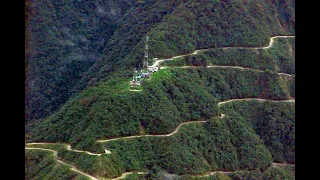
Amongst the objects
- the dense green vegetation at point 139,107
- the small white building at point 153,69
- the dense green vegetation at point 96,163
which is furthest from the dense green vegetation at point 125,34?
the dense green vegetation at point 96,163

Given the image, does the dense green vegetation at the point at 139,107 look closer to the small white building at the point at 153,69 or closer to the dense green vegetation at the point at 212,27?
the small white building at the point at 153,69

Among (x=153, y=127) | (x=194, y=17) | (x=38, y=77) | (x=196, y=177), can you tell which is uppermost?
(x=194, y=17)

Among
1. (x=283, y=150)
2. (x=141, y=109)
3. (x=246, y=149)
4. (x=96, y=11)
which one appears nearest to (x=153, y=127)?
(x=141, y=109)

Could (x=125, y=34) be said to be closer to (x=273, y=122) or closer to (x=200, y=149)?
(x=273, y=122)

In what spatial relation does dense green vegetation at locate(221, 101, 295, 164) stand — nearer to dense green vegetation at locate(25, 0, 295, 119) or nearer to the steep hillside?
dense green vegetation at locate(25, 0, 295, 119)

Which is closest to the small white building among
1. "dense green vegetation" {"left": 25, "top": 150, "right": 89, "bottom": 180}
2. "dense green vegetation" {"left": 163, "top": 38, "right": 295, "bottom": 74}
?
"dense green vegetation" {"left": 163, "top": 38, "right": 295, "bottom": 74}
